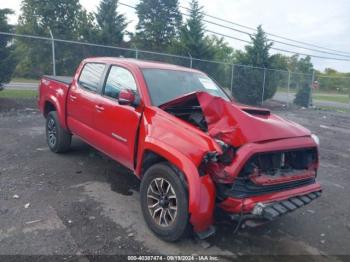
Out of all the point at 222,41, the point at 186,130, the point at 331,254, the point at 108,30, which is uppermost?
the point at 222,41

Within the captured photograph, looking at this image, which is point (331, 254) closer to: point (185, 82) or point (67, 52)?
point (185, 82)

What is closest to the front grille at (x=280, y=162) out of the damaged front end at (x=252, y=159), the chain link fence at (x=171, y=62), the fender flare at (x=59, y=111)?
the damaged front end at (x=252, y=159)

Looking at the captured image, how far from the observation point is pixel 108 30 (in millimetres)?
18500

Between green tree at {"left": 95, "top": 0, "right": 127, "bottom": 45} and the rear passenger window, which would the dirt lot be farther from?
green tree at {"left": 95, "top": 0, "right": 127, "bottom": 45}

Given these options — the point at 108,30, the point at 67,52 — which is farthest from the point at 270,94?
the point at 67,52

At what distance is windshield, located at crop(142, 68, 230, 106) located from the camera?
4.20m

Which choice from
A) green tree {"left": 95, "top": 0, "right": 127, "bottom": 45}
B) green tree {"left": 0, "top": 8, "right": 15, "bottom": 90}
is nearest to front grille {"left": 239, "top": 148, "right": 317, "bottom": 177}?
green tree {"left": 0, "top": 8, "right": 15, "bottom": 90}

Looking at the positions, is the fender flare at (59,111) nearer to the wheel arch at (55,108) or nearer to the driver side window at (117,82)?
the wheel arch at (55,108)

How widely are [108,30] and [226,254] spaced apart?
1732 centimetres

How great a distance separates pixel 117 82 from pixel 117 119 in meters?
0.64

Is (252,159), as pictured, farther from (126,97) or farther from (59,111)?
(59,111)

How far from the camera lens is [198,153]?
312cm

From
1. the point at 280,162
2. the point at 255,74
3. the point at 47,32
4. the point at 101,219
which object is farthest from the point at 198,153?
the point at 47,32

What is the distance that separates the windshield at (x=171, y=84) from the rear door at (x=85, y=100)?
39.4 inches
